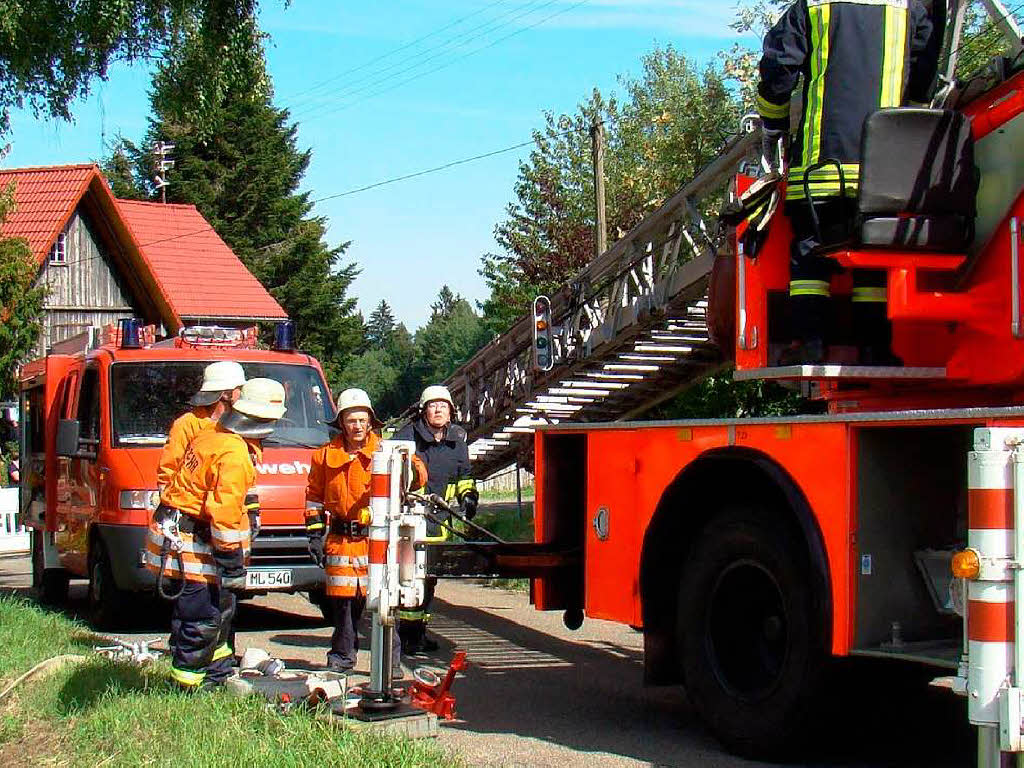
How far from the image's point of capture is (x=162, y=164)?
44.9 m

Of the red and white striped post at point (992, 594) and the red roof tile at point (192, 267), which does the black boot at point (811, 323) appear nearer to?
the red and white striped post at point (992, 594)

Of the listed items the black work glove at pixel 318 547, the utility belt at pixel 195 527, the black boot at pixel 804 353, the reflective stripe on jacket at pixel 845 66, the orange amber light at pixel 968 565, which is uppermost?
the reflective stripe on jacket at pixel 845 66

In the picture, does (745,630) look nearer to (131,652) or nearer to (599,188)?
(131,652)

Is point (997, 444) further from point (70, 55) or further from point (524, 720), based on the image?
point (70, 55)

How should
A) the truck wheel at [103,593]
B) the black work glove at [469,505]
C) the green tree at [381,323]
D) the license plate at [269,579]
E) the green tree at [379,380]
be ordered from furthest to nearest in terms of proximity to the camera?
the green tree at [381,323] → the green tree at [379,380] → the truck wheel at [103,593] → the license plate at [269,579] → the black work glove at [469,505]

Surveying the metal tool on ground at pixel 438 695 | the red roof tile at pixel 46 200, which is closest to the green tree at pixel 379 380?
the red roof tile at pixel 46 200

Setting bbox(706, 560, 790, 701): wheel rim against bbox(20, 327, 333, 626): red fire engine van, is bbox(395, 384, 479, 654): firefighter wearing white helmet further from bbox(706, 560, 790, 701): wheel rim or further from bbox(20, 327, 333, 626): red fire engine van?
bbox(706, 560, 790, 701): wheel rim

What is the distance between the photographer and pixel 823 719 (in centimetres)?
515

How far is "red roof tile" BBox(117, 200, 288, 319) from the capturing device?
118 ft

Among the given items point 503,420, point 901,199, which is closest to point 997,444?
point 901,199

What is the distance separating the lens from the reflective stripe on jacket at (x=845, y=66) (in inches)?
204

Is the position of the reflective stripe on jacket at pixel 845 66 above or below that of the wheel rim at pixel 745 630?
above

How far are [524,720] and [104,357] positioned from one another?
5.45 meters

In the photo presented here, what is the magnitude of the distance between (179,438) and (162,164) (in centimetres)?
3952
